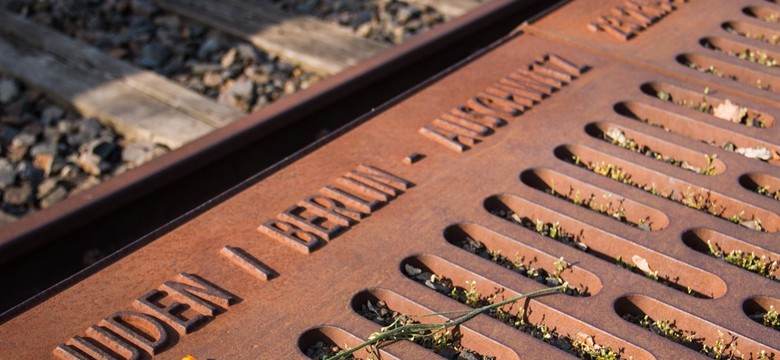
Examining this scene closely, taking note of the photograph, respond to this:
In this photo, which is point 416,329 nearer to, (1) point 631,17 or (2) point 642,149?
(2) point 642,149

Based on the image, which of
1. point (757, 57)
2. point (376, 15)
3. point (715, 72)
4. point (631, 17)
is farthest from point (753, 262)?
point (376, 15)

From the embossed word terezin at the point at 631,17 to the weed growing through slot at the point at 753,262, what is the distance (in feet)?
4.33

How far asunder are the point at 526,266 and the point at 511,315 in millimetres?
213

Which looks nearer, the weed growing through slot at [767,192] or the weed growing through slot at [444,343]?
the weed growing through slot at [444,343]

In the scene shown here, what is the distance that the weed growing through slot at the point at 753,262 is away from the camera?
2586mm

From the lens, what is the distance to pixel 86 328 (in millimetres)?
2250

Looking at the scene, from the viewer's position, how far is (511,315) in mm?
2414

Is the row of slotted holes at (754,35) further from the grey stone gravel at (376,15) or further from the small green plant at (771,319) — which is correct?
the grey stone gravel at (376,15)

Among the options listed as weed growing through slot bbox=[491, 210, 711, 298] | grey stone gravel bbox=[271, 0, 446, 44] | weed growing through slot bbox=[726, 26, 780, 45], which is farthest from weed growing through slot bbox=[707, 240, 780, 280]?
grey stone gravel bbox=[271, 0, 446, 44]

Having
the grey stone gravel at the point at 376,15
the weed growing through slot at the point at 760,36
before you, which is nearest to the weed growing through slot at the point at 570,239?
the weed growing through slot at the point at 760,36

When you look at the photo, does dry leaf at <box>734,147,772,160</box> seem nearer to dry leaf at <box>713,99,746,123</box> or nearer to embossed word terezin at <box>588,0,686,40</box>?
dry leaf at <box>713,99,746,123</box>

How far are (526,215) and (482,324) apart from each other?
0.54 m

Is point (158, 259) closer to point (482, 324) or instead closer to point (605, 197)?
point (482, 324)

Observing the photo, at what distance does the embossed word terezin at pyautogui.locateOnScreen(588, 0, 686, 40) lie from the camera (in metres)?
3.82
